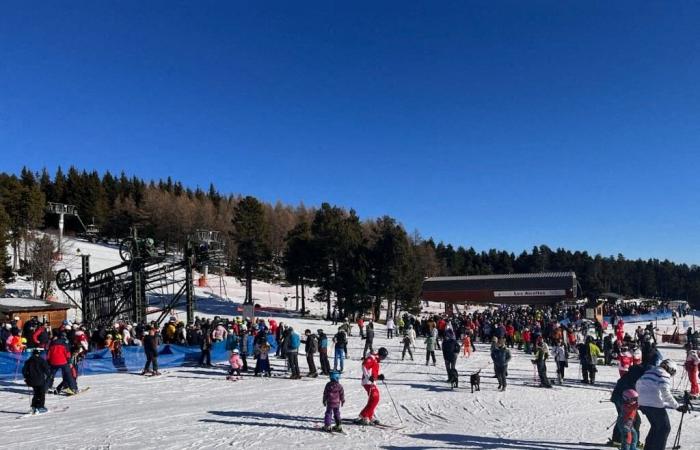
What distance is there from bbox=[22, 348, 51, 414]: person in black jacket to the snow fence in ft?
15.4

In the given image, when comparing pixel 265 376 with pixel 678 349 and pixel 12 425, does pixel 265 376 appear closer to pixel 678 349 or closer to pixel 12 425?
pixel 12 425

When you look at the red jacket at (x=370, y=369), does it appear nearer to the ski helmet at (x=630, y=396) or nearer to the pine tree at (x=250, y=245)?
the ski helmet at (x=630, y=396)

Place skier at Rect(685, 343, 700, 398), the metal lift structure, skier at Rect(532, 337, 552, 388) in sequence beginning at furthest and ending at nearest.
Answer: the metal lift structure → skier at Rect(532, 337, 552, 388) → skier at Rect(685, 343, 700, 398)

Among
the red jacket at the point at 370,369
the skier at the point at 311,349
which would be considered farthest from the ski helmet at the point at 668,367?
the skier at the point at 311,349

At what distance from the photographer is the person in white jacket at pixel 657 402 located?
23.5 ft

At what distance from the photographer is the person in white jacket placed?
718 centimetres

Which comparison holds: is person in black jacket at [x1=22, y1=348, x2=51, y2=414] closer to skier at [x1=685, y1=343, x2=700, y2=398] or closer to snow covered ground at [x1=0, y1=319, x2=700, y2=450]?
snow covered ground at [x1=0, y1=319, x2=700, y2=450]

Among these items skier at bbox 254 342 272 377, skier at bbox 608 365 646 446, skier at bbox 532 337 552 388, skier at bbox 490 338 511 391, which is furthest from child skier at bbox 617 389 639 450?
skier at bbox 254 342 272 377

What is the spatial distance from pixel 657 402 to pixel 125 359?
15.3 m

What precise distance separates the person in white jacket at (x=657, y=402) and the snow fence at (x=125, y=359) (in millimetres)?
14820

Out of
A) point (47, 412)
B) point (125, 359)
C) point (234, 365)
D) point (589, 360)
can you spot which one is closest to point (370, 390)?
point (234, 365)

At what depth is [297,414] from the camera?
11.3 m

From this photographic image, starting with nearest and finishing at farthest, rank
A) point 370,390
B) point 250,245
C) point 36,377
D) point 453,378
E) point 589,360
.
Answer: point 370,390
point 36,377
point 453,378
point 589,360
point 250,245

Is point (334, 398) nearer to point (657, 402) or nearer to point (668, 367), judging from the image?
point (657, 402)
